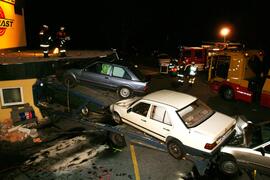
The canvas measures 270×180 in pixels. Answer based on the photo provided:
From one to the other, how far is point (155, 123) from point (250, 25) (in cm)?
2430

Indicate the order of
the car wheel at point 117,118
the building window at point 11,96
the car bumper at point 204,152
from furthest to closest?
the building window at point 11,96 < the car wheel at point 117,118 < the car bumper at point 204,152

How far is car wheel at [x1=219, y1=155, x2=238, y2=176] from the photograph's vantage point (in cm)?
659

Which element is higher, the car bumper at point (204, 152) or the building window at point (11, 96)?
the building window at point (11, 96)

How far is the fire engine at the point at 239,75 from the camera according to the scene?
11859 mm

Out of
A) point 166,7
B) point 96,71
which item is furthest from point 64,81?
point 166,7

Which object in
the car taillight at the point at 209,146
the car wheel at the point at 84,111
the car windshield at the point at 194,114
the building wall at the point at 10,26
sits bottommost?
the car wheel at the point at 84,111

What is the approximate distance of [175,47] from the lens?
32125 mm

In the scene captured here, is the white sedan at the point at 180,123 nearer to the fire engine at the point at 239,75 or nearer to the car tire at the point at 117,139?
the car tire at the point at 117,139

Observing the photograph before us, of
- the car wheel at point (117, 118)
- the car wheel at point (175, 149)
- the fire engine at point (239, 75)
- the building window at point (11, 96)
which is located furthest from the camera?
the fire engine at point (239, 75)

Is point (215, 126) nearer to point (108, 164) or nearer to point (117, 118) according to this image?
point (108, 164)

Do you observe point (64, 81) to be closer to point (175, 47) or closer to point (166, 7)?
point (175, 47)

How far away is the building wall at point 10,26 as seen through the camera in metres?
12.0

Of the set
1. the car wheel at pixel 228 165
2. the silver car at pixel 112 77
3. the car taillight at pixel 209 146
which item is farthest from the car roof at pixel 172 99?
the silver car at pixel 112 77

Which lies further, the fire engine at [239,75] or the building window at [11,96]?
the fire engine at [239,75]
